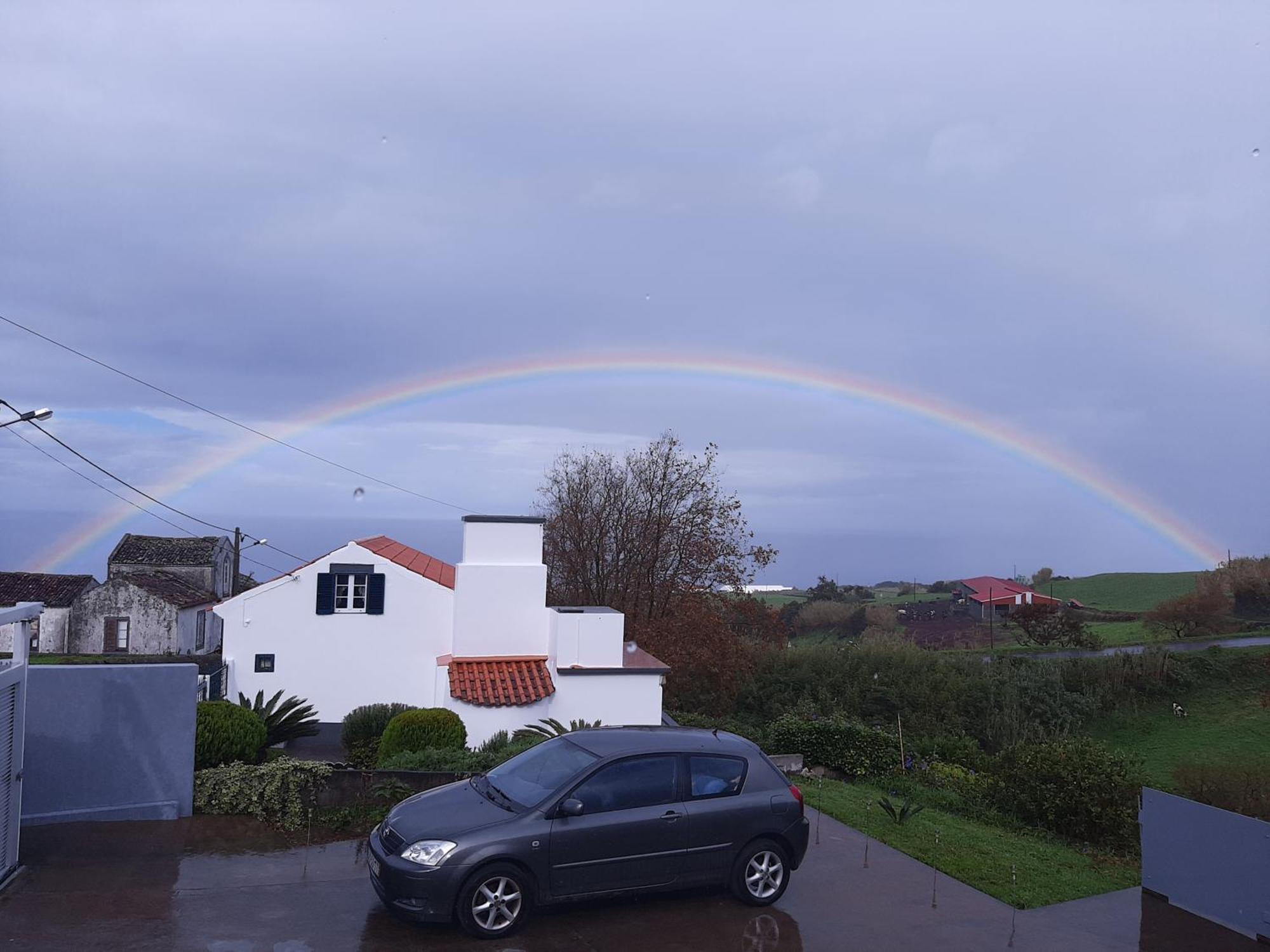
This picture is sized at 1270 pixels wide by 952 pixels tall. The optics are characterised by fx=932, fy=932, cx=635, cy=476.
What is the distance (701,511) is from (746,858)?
24.5 m

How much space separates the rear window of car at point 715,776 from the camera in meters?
8.14

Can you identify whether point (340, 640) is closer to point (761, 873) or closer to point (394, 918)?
point (394, 918)

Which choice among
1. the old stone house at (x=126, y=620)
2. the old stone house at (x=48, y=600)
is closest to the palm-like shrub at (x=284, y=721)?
the old stone house at (x=126, y=620)

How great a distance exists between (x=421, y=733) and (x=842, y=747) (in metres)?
7.09

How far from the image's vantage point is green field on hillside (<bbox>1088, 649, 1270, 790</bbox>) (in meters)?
29.5

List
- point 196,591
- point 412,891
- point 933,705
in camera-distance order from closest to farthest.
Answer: point 412,891 < point 933,705 < point 196,591

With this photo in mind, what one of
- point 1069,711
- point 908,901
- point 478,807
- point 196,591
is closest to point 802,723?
point 908,901

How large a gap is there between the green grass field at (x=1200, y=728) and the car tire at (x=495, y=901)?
26.2m

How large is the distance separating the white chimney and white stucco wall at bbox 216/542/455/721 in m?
1.65

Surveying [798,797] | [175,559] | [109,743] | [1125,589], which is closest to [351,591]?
[109,743]

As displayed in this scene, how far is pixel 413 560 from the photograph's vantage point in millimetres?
23156

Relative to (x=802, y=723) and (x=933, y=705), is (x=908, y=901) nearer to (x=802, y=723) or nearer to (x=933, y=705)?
(x=802, y=723)

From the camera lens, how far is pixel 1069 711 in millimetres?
31578

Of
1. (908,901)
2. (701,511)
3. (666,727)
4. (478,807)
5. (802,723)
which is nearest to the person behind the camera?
(478,807)
